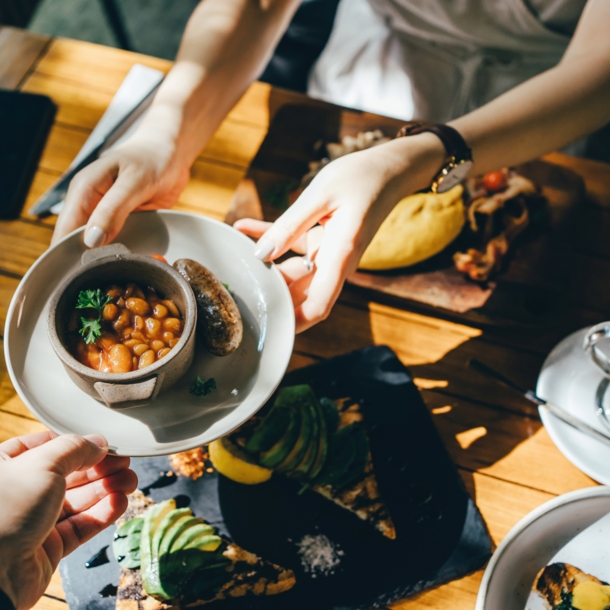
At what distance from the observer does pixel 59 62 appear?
2271 millimetres

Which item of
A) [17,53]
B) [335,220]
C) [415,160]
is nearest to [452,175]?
[415,160]

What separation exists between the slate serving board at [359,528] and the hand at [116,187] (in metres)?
0.74

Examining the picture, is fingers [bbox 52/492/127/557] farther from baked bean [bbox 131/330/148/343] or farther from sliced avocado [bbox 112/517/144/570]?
baked bean [bbox 131/330/148/343]

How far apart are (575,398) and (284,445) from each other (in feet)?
3.21

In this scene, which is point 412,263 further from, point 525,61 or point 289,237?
point 525,61

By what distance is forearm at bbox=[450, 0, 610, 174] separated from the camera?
176 cm

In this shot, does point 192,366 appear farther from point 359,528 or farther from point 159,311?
point 359,528

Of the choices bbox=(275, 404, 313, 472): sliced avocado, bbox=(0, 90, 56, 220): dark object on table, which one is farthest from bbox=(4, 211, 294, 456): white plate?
bbox=(0, 90, 56, 220): dark object on table

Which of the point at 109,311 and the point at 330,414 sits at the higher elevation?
the point at 109,311

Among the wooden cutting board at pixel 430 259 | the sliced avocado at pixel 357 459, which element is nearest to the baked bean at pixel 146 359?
the sliced avocado at pixel 357 459

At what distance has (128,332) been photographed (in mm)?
1195

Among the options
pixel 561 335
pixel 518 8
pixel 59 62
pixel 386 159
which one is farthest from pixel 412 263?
pixel 59 62

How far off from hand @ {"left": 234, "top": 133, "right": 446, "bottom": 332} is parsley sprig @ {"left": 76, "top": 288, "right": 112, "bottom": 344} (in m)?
0.43

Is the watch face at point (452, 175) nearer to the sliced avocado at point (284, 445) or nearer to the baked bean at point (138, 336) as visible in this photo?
the sliced avocado at point (284, 445)
